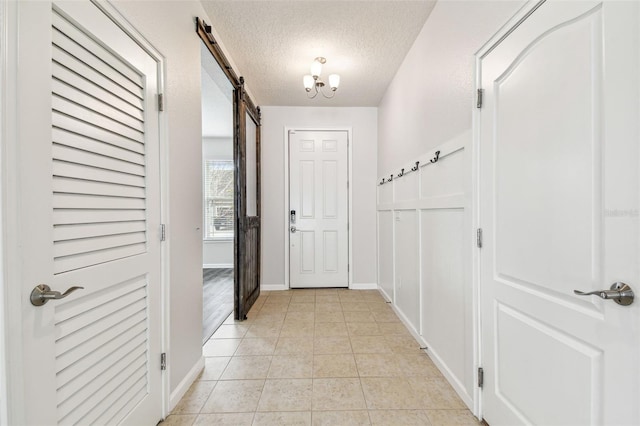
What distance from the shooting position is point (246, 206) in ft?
10.2

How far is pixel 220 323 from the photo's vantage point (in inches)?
112

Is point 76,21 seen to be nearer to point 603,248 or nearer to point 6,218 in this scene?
point 6,218

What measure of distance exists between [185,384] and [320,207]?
9.00 feet

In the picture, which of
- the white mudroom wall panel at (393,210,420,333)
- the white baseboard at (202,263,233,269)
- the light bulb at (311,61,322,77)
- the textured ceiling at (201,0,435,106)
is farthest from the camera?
the white baseboard at (202,263,233,269)

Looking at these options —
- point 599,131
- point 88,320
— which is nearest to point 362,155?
point 599,131

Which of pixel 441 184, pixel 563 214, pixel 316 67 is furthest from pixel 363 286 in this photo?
pixel 563 214

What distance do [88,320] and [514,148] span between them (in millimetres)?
1868

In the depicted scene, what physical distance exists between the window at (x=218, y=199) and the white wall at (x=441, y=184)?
4.07 metres

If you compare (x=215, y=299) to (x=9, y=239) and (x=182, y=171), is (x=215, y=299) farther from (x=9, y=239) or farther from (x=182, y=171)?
(x=9, y=239)

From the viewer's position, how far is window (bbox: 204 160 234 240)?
19.6 feet

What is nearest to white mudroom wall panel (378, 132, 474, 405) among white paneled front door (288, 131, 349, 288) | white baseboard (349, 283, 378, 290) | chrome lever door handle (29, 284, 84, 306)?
white baseboard (349, 283, 378, 290)

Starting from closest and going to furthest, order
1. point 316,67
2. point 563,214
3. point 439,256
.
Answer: point 563,214 → point 439,256 → point 316,67

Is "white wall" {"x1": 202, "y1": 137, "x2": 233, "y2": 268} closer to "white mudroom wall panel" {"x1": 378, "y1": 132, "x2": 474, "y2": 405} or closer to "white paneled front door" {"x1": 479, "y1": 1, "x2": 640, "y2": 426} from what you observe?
"white mudroom wall panel" {"x1": 378, "y1": 132, "x2": 474, "y2": 405}

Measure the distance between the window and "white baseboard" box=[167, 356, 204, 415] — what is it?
13.8 ft
